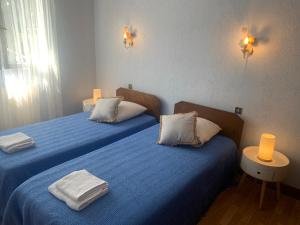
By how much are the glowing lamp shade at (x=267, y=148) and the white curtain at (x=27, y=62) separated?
2.89 metres

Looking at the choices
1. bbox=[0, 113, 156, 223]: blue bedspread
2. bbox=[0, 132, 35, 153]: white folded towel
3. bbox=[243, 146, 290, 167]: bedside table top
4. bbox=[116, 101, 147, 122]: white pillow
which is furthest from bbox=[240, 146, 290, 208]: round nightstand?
bbox=[0, 132, 35, 153]: white folded towel

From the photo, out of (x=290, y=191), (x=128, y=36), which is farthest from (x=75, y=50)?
(x=290, y=191)

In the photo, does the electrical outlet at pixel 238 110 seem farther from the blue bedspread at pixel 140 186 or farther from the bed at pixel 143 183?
the blue bedspread at pixel 140 186

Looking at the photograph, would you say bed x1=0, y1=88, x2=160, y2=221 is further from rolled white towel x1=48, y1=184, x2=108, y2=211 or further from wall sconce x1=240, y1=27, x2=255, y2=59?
wall sconce x1=240, y1=27, x2=255, y2=59

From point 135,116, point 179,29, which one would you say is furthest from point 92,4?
point 135,116

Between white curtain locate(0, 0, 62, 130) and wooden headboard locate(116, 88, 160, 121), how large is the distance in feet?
3.47

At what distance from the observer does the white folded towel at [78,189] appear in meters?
1.44

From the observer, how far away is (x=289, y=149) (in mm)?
2289

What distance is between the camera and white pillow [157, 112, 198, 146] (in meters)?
2.29

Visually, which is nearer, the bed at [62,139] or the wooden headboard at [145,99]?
the bed at [62,139]

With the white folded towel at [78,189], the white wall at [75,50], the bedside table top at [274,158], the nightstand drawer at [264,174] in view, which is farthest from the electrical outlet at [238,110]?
the white wall at [75,50]

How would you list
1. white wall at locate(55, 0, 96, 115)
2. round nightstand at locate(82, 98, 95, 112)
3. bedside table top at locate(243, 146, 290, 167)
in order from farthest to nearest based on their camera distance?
round nightstand at locate(82, 98, 95, 112) < white wall at locate(55, 0, 96, 115) < bedside table top at locate(243, 146, 290, 167)

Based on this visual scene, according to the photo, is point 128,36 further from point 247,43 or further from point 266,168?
point 266,168

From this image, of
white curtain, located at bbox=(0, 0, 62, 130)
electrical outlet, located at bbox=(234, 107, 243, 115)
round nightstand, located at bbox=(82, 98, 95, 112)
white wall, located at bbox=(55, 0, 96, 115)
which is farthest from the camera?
round nightstand, located at bbox=(82, 98, 95, 112)
